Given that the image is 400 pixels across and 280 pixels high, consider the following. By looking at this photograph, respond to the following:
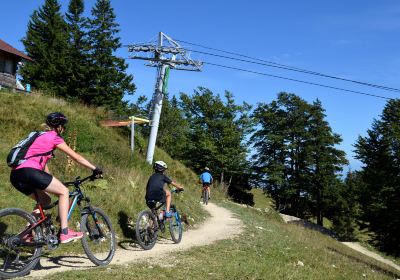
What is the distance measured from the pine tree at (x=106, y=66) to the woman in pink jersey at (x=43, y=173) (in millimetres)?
39363

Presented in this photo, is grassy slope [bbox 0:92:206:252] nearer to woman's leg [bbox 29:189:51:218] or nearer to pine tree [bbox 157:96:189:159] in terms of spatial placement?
woman's leg [bbox 29:189:51:218]

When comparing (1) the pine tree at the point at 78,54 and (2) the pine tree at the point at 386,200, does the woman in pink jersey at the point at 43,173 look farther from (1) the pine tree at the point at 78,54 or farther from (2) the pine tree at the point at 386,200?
(1) the pine tree at the point at 78,54

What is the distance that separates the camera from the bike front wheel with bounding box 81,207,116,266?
276 inches

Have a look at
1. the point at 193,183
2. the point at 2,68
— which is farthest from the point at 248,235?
the point at 2,68

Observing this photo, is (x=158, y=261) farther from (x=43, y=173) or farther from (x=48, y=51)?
(x=48, y=51)

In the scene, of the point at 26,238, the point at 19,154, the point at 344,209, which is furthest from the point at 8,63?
the point at 344,209

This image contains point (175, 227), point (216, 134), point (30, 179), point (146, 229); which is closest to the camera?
point (30, 179)

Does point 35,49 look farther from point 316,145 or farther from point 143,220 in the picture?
point 143,220

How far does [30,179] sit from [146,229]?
3.72 metres

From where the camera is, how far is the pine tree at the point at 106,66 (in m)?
46.1

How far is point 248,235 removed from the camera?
13359 mm

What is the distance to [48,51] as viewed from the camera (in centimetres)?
4734

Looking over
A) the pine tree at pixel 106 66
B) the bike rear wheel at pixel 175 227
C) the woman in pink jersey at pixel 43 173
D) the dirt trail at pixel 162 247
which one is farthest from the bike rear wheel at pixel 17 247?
the pine tree at pixel 106 66

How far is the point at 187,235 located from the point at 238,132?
42592mm
